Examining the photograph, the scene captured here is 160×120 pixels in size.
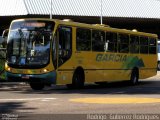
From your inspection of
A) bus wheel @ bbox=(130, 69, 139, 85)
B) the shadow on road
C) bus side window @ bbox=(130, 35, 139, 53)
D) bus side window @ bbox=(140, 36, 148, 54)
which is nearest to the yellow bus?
the shadow on road

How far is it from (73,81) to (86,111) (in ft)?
30.1

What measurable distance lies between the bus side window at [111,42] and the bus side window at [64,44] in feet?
11.9

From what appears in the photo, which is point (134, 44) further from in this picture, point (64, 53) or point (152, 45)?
point (64, 53)

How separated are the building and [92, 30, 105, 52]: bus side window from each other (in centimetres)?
3499

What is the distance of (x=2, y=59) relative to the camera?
2920 cm

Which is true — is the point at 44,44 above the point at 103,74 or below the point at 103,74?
above

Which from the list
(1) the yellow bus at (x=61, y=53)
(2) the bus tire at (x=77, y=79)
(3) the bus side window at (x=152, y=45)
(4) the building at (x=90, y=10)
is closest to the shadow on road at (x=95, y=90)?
(2) the bus tire at (x=77, y=79)

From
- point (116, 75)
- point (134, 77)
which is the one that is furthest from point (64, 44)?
point (134, 77)

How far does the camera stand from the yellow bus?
74.0 feet

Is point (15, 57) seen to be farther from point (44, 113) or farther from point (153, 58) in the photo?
point (153, 58)

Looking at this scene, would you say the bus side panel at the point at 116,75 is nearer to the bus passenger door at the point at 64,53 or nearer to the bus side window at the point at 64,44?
the bus passenger door at the point at 64,53

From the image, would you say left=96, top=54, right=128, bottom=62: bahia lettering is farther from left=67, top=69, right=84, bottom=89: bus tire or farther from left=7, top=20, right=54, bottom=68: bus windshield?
left=7, top=20, right=54, bottom=68: bus windshield

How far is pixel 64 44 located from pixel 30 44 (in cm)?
149

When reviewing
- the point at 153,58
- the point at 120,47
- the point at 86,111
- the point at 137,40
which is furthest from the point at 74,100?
the point at 153,58
